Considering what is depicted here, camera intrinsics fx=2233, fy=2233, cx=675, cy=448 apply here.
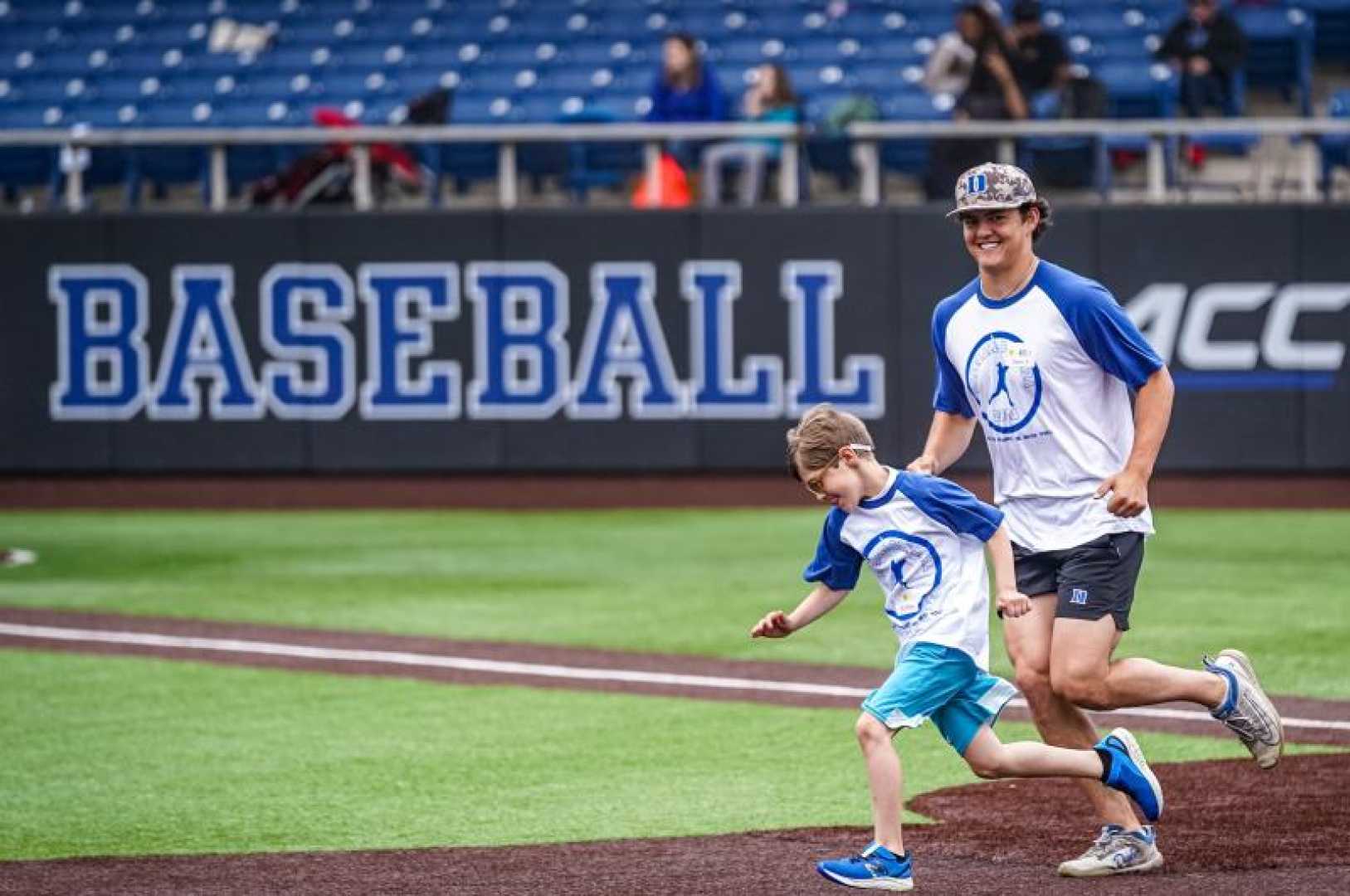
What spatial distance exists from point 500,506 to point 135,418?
133 inches

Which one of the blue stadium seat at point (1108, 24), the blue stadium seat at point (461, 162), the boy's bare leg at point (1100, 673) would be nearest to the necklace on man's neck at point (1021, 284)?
the boy's bare leg at point (1100, 673)

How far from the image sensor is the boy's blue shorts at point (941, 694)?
6363 mm

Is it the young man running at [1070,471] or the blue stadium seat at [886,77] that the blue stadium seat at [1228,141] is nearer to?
the blue stadium seat at [886,77]

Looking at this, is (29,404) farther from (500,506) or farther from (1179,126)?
(1179,126)

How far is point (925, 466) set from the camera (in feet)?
22.8

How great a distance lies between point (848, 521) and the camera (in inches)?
259

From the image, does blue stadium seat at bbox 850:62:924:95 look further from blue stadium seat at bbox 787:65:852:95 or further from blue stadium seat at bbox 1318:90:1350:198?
blue stadium seat at bbox 1318:90:1350:198

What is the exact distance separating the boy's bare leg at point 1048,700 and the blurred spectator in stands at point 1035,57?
13378 mm

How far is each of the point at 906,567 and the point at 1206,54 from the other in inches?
570

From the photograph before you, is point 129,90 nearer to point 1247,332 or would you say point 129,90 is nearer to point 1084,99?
point 1084,99

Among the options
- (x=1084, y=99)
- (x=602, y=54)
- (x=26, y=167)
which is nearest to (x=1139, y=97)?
(x=1084, y=99)

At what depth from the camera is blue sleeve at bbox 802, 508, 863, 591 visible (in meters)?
6.64

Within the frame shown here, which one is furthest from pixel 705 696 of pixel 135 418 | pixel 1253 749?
pixel 135 418

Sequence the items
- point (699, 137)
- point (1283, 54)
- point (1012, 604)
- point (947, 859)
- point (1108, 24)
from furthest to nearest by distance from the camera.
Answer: point (1108, 24)
point (1283, 54)
point (699, 137)
point (947, 859)
point (1012, 604)
